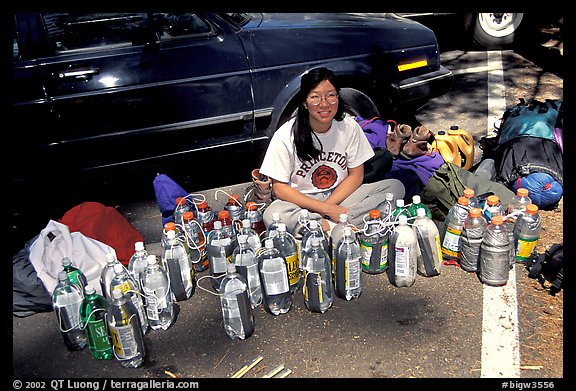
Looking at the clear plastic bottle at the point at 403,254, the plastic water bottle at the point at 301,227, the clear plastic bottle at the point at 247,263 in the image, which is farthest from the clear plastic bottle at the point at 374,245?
the clear plastic bottle at the point at 247,263

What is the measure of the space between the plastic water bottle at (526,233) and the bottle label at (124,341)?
8.92 feet

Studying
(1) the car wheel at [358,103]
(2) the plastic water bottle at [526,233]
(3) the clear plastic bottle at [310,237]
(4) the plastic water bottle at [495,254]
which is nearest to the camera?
(3) the clear plastic bottle at [310,237]

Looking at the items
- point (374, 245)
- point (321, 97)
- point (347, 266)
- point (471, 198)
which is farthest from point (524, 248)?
point (321, 97)

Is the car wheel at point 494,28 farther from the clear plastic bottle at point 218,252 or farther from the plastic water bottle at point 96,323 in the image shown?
the plastic water bottle at point 96,323

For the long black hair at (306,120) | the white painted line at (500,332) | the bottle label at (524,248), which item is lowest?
the white painted line at (500,332)

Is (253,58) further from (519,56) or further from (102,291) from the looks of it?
(519,56)

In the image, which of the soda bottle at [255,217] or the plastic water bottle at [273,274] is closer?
the plastic water bottle at [273,274]

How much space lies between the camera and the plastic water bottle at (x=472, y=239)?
12.8ft

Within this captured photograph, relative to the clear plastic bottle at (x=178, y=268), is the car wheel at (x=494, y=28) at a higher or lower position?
higher

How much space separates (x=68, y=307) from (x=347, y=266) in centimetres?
180

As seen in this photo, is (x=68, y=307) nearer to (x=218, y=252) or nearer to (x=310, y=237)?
(x=218, y=252)

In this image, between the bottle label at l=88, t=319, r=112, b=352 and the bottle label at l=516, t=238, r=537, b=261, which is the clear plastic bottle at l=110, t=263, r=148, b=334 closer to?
the bottle label at l=88, t=319, r=112, b=352

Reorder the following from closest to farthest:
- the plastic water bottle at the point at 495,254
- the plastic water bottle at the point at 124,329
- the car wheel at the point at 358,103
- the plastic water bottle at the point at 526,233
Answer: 1. the plastic water bottle at the point at 124,329
2. the plastic water bottle at the point at 495,254
3. the plastic water bottle at the point at 526,233
4. the car wheel at the point at 358,103
